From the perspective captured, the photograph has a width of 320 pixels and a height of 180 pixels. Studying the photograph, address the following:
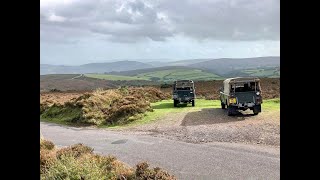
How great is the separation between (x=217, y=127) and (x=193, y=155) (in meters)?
6.08

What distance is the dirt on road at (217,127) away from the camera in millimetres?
17603

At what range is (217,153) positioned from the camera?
14719mm

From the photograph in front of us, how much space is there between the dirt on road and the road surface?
1.08 metres

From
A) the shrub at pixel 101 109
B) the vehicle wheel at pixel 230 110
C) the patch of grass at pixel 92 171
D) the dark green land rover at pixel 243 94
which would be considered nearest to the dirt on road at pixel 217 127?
the vehicle wheel at pixel 230 110

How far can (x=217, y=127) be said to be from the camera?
20281 millimetres

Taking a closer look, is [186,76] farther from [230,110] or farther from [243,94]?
[243,94]

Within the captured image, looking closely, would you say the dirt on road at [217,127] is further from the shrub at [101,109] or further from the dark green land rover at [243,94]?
the shrub at [101,109]

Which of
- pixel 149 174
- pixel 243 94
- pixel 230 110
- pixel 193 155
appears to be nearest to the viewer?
pixel 149 174

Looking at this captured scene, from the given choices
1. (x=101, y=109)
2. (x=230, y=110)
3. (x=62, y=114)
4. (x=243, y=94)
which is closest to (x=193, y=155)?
(x=243, y=94)

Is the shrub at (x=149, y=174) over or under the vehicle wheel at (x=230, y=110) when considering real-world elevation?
under

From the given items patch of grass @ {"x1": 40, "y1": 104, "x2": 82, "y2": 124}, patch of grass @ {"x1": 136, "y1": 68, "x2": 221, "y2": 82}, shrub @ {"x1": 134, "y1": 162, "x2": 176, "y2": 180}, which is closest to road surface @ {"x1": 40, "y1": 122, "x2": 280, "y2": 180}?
shrub @ {"x1": 134, "y1": 162, "x2": 176, "y2": 180}

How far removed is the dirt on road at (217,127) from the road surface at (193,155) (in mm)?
1082
